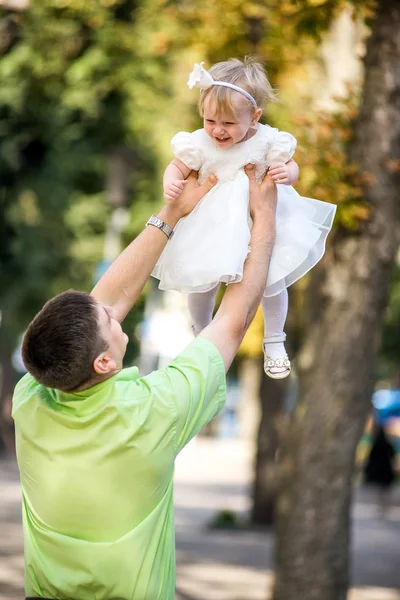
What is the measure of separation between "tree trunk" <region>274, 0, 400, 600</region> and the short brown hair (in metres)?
5.64

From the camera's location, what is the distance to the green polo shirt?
305cm

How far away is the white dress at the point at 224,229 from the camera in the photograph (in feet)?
11.6

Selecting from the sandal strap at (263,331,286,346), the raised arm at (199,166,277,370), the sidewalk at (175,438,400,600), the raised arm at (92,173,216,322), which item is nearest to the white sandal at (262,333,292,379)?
the sandal strap at (263,331,286,346)

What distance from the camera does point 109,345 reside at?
10.1 ft

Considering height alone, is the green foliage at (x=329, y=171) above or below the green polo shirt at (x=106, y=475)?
above

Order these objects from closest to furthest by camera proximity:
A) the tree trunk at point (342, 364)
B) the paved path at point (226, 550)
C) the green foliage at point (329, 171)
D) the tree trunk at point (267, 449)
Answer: the green foliage at point (329, 171)
the tree trunk at point (342, 364)
the paved path at point (226, 550)
the tree trunk at point (267, 449)

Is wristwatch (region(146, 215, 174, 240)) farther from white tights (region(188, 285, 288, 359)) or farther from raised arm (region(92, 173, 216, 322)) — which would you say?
white tights (region(188, 285, 288, 359))

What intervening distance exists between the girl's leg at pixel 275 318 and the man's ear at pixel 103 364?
2.93 feet

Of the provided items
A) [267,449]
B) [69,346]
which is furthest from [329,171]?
[267,449]

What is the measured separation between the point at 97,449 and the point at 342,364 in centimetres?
614

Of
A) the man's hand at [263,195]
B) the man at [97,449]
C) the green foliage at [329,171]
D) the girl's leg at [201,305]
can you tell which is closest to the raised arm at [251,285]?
the man's hand at [263,195]

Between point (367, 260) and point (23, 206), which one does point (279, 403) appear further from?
point (367, 260)

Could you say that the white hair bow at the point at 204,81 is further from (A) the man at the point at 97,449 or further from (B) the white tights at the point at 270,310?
(A) the man at the point at 97,449

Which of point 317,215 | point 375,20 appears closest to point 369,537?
point 375,20
